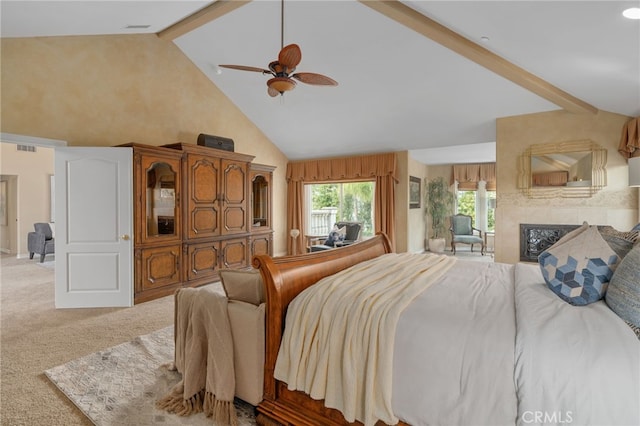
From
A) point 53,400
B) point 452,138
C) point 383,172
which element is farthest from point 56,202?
point 452,138

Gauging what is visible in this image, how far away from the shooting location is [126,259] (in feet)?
12.8

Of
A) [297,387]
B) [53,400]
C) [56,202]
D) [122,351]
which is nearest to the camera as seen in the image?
[297,387]

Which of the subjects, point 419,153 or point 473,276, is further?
point 419,153

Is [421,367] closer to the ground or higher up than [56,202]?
closer to the ground

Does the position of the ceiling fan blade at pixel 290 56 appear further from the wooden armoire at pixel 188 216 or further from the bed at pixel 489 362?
the wooden armoire at pixel 188 216

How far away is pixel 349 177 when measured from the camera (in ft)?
23.4

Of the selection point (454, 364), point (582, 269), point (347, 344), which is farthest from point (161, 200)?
point (582, 269)

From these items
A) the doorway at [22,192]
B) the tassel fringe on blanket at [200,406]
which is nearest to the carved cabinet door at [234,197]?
the tassel fringe on blanket at [200,406]

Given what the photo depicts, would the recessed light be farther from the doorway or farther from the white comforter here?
the doorway

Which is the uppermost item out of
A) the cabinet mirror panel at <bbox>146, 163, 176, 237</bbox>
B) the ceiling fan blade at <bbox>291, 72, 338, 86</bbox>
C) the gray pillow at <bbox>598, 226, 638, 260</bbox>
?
the ceiling fan blade at <bbox>291, 72, 338, 86</bbox>

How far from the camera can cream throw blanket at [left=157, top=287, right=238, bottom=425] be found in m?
1.85

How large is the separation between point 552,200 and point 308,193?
4.88 meters

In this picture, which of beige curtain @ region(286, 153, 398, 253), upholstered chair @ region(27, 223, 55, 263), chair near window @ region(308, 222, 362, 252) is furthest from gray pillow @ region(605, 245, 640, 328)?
upholstered chair @ region(27, 223, 55, 263)

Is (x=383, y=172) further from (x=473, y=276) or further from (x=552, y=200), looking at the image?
(x=473, y=276)
